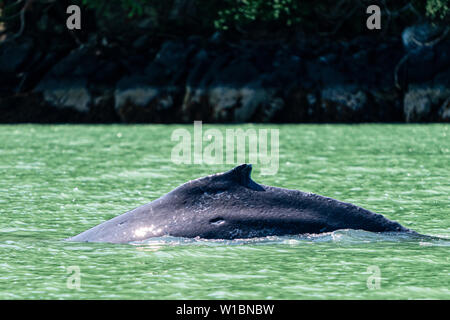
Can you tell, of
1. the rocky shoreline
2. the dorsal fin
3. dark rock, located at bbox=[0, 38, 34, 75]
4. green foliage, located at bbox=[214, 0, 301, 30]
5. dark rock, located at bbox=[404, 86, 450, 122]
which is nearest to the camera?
the dorsal fin

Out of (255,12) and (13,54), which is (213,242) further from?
(13,54)

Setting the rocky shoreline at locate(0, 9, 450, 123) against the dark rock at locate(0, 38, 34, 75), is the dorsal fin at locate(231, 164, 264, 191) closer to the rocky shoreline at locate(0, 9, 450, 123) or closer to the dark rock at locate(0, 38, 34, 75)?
the rocky shoreline at locate(0, 9, 450, 123)

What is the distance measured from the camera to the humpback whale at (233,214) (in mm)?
7414

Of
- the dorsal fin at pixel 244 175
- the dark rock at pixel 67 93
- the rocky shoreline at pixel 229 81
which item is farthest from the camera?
the dark rock at pixel 67 93

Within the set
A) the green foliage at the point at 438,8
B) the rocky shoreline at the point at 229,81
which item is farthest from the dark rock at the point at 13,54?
the green foliage at the point at 438,8

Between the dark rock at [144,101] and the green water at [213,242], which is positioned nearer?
the green water at [213,242]

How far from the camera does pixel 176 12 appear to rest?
105 ft

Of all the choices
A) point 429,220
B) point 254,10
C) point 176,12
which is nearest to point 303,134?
point 254,10

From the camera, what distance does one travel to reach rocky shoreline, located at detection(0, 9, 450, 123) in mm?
27828

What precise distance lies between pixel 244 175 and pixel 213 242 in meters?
0.59

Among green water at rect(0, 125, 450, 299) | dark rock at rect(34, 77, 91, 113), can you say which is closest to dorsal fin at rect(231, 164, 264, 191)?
green water at rect(0, 125, 450, 299)

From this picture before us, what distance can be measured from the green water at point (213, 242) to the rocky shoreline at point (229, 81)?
10106 mm

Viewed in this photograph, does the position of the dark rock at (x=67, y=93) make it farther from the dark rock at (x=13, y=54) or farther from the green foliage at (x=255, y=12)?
the green foliage at (x=255, y=12)
